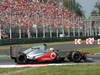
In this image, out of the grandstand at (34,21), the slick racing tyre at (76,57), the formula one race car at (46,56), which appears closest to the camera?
the formula one race car at (46,56)

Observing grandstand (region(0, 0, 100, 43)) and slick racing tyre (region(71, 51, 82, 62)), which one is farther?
grandstand (region(0, 0, 100, 43))

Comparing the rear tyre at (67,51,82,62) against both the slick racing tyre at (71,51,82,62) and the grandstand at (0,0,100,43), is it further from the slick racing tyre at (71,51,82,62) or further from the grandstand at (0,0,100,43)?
the grandstand at (0,0,100,43)

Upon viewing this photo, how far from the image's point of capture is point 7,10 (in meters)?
49.1

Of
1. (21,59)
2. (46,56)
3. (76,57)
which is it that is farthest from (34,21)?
(21,59)

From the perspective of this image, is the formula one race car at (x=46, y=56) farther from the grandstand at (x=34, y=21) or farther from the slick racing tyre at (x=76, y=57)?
the grandstand at (x=34, y=21)

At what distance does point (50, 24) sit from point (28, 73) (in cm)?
4383

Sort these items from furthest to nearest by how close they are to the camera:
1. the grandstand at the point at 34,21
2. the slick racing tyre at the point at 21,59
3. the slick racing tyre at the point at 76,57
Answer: the grandstand at the point at 34,21
the slick racing tyre at the point at 76,57
the slick racing tyre at the point at 21,59

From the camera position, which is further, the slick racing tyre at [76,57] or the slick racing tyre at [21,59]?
the slick racing tyre at [76,57]

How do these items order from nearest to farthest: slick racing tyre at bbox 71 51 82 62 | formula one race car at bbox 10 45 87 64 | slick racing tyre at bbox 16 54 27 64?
slick racing tyre at bbox 16 54 27 64 → formula one race car at bbox 10 45 87 64 → slick racing tyre at bbox 71 51 82 62

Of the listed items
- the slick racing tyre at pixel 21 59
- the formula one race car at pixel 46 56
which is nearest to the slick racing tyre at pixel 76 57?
the formula one race car at pixel 46 56

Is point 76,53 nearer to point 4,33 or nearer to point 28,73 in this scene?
point 28,73

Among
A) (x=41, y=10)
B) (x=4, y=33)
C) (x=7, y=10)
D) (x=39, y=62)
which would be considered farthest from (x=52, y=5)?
(x=39, y=62)

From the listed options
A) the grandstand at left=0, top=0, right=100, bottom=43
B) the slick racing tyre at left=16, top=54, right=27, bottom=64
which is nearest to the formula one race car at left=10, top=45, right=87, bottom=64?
the slick racing tyre at left=16, top=54, right=27, bottom=64

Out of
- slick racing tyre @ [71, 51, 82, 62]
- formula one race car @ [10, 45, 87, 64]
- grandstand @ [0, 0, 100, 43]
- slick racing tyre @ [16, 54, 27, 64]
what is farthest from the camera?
grandstand @ [0, 0, 100, 43]
